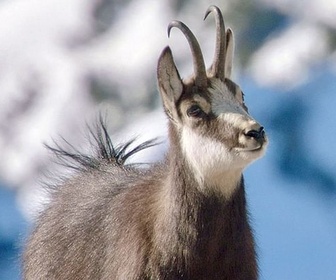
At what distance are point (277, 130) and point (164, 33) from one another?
85 centimetres

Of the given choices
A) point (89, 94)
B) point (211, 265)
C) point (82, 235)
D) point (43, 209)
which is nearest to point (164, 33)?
point (89, 94)

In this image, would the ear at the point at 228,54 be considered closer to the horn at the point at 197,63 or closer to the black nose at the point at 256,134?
the horn at the point at 197,63

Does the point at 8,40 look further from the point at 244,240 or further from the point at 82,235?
the point at 244,240

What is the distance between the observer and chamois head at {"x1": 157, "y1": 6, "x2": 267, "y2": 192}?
5.34 meters

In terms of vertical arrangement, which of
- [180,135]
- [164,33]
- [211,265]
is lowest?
[211,265]

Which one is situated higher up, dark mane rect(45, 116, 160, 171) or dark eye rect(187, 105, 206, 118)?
dark mane rect(45, 116, 160, 171)

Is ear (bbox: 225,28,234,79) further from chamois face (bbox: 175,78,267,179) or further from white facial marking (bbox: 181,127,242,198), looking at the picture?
white facial marking (bbox: 181,127,242,198)

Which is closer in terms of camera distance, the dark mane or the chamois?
the chamois

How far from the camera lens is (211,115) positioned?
5473 millimetres

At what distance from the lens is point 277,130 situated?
25.0ft

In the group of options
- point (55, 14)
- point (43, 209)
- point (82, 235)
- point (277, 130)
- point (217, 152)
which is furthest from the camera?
point (55, 14)

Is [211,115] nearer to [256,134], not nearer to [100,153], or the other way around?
[256,134]

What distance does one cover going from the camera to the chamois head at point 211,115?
5.34 meters

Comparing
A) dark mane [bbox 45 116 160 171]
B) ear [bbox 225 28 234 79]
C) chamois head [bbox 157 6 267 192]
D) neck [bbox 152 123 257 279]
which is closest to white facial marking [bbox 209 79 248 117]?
chamois head [bbox 157 6 267 192]
